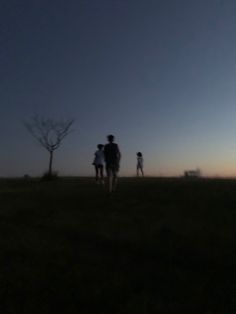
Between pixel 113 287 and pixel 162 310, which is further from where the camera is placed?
pixel 113 287

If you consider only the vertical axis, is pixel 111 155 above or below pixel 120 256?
above

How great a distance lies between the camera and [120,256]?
13.1 metres

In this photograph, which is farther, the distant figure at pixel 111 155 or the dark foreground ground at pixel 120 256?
the distant figure at pixel 111 155

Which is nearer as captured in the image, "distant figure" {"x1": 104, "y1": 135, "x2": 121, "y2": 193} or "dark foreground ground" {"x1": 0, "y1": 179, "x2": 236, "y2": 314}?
"dark foreground ground" {"x1": 0, "y1": 179, "x2": 236, "y2": 314}

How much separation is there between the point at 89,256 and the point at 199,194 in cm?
1047

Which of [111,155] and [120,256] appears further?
[111,155]

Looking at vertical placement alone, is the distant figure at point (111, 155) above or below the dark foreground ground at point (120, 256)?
above

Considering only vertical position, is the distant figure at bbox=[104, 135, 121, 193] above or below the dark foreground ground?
above

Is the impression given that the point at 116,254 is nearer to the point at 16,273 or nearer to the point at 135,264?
the point at 135,264

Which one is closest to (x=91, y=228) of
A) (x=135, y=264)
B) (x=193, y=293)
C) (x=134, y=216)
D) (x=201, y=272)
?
(x=134, y=216)

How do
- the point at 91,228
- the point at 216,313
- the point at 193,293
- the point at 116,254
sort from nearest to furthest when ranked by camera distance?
the point at 216,313 < the point at 193,293 < the point at 116,254 < the point at 91,228

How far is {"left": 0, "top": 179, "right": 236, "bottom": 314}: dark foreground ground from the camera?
10203 millimetres

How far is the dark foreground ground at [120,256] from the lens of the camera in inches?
402

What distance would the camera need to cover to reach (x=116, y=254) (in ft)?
43.5
